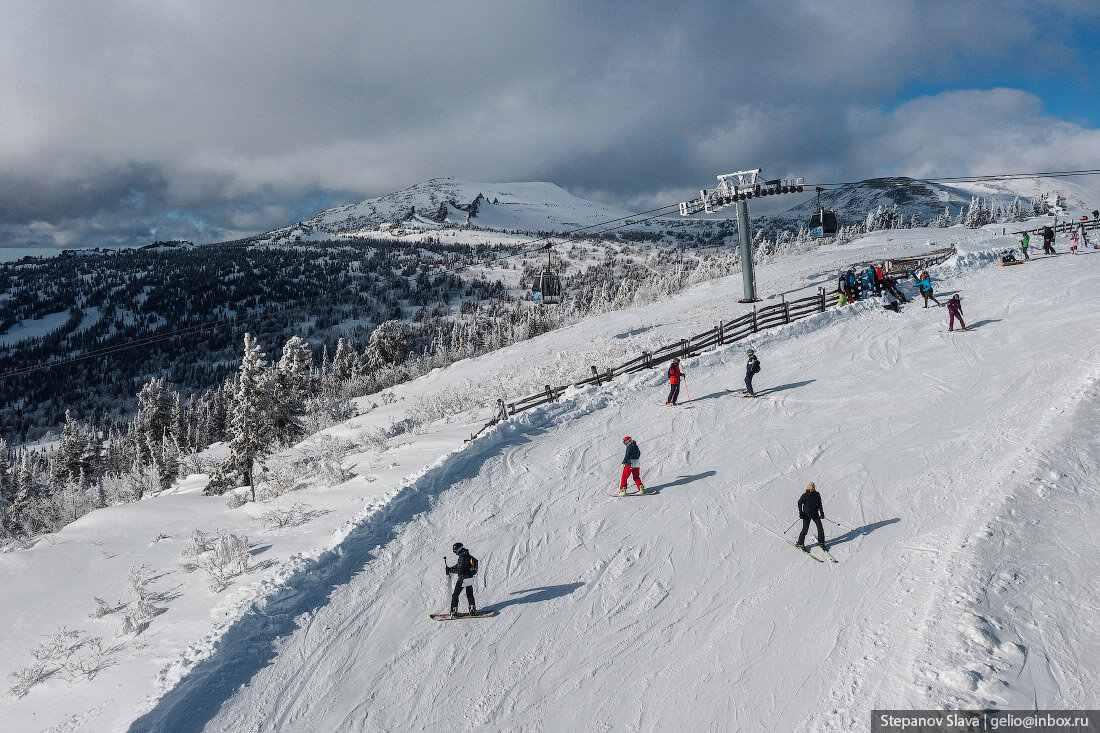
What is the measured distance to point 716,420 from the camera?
56.0ft

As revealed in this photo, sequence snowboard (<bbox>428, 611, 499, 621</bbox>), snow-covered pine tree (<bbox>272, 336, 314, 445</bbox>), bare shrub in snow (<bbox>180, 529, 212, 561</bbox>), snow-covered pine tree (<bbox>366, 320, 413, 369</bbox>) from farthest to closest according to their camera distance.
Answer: snow-covered pine tree (<bbox>366, 320, 413, 369</bbox>), snow-covered pine tree (<bbox>272, 336, 314, 445</bbox>), bare shrub in snow (<bbox>180, 529, 212, 561</bbox>), snowboard (<bbox>428, 611, 499, 621</bbox>)

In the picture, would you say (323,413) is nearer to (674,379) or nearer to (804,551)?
(674,379)

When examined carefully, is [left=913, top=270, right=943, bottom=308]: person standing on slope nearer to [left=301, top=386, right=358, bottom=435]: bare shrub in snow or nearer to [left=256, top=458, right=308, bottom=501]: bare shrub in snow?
[left=256, top=458, right=308, bottom=501]: bare shrub in snow

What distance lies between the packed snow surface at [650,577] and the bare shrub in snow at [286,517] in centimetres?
35

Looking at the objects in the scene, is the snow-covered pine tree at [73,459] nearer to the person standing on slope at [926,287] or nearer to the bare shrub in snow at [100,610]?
the bare shrub in snow at [100,610]

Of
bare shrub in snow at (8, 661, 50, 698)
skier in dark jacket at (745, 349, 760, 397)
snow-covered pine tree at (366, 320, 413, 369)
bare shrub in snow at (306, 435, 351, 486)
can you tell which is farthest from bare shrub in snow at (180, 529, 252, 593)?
snow-covered pine tree at (366, 320, 413, 369)

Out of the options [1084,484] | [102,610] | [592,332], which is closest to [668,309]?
[592,332]

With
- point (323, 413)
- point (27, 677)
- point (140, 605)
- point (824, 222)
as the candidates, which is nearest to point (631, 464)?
point (140, 605)

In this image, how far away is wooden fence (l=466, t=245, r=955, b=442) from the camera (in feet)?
65.1

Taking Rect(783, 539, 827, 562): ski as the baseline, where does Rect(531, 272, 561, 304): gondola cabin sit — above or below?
above

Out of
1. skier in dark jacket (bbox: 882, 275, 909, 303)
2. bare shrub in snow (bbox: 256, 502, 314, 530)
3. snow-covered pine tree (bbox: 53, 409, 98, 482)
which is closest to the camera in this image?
bare shrub in snow (bbox: 256, 502, 314, 530)

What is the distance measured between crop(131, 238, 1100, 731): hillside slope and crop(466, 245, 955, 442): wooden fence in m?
2.47

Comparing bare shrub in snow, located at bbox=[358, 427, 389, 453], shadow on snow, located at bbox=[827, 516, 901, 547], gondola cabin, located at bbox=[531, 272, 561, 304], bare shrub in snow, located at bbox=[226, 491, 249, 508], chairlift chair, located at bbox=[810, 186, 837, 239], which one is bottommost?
bare shrub in snow, located at bbox=[226, 491, 249, 508]

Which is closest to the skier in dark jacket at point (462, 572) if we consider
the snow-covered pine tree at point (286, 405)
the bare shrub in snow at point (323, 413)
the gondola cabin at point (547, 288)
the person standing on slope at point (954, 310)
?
the snow-covered pine tree at point (286, 405)
